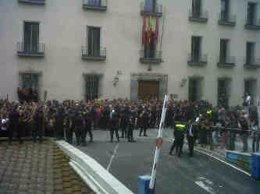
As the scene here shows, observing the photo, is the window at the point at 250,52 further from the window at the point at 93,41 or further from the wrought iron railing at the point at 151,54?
the window at the point at 93,41

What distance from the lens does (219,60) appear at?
44562mm

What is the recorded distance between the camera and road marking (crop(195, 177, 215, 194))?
17.0 meters

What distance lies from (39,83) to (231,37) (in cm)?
1678

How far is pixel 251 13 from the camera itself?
153ft

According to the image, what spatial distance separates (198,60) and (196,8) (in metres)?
4.08

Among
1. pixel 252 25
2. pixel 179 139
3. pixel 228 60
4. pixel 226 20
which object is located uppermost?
pixel 226 20

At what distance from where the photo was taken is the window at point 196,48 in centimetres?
4328

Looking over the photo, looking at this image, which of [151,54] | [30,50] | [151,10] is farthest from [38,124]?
[151,10]

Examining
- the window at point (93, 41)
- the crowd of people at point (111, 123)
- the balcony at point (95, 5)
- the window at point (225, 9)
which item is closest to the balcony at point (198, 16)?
the window at point (225, 9)

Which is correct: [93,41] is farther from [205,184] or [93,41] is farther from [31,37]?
[205,184]

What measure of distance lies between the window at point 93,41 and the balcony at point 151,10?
3892 millimetres

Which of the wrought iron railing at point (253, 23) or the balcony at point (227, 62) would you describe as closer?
the balcony at point (227, 62)

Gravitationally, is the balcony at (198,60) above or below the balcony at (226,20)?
below

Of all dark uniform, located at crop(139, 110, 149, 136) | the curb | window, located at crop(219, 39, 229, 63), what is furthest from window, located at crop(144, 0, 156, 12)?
the curb
